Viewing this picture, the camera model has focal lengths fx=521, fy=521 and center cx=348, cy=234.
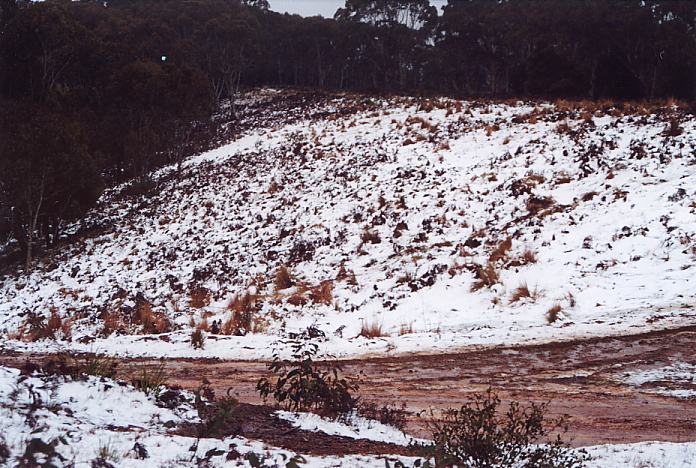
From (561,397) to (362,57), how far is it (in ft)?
173

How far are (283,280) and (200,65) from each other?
122ft

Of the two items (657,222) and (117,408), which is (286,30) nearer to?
(657,222)

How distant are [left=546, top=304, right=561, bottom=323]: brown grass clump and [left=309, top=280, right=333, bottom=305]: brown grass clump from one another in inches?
165

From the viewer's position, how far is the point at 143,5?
61062 mm

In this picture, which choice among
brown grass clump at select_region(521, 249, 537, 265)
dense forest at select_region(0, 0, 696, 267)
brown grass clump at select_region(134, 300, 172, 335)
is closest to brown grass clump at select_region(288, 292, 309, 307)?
brown grass clump at select_region(134, 300, 172, 335)

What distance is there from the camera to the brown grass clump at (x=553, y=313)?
7.80 metres

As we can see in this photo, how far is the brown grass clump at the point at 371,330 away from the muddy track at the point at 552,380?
1220 millimetres

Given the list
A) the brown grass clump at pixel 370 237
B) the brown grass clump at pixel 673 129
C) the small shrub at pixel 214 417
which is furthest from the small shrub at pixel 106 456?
the brown grass clump at pixel 673 129

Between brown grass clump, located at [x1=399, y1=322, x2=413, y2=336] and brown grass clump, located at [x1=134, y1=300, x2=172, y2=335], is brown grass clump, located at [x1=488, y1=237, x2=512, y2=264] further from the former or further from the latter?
brown grass clump, located at [x1=134, y1=300, x2=172, y2=335]

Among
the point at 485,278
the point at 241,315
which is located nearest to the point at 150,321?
the point at 241,315

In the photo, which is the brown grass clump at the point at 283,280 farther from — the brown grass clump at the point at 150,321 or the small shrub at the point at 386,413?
the small shrub at the point at 386,413

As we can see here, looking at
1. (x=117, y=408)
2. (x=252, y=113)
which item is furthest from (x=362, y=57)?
(x=117, y=408)

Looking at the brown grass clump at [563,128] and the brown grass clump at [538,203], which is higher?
the brown grass clump at [563,128]

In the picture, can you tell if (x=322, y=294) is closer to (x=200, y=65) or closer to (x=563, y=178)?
(x=563, y=178)
